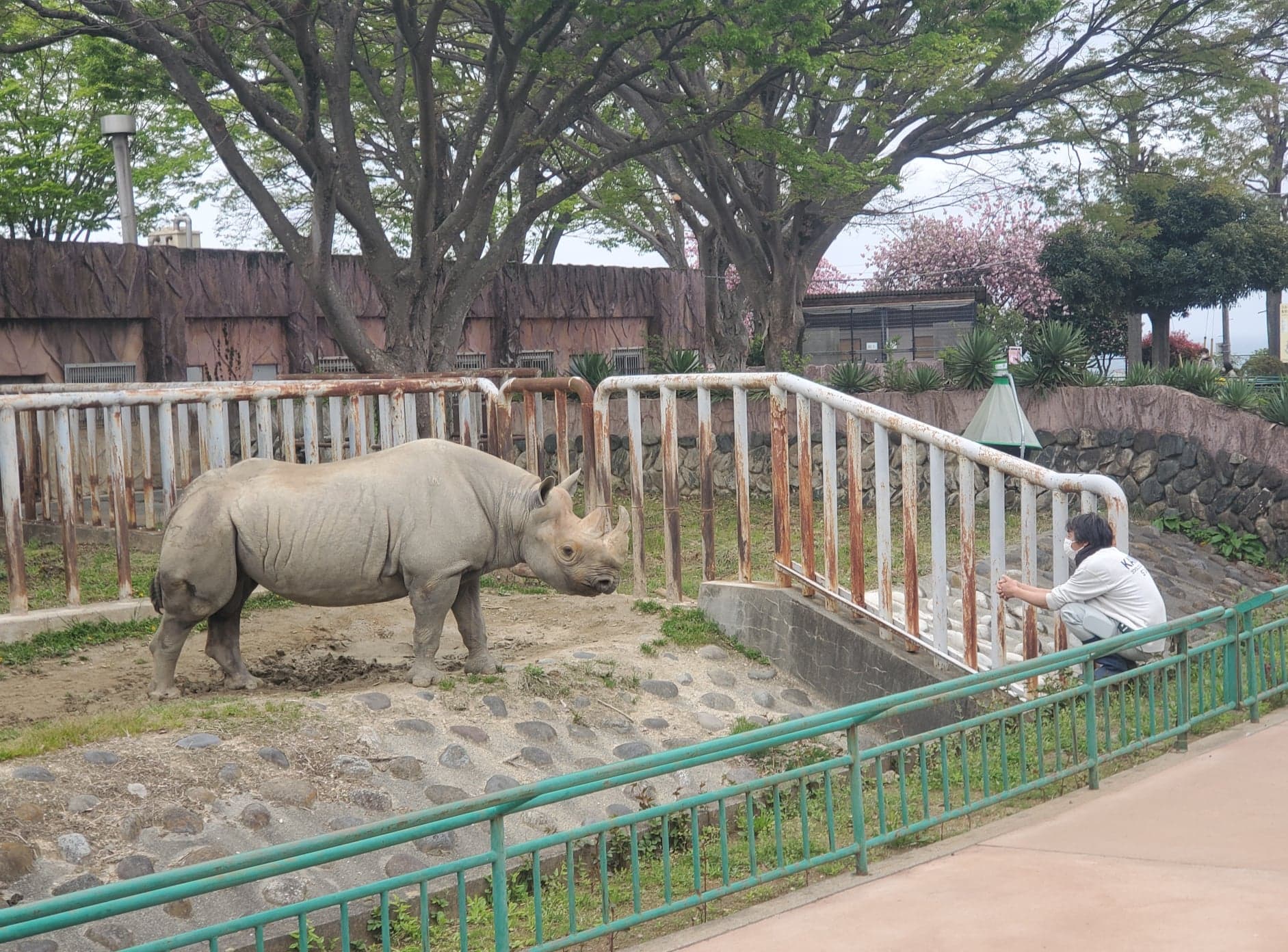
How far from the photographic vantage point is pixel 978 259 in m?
44.0

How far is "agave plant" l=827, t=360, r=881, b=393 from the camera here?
60.6 ft

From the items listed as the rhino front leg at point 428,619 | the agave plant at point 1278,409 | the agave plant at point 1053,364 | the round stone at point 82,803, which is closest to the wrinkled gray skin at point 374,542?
the rhino front leg at point 428,619

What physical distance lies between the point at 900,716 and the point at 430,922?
3600mm

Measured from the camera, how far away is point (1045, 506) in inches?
690

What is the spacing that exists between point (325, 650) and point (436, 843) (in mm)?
2740

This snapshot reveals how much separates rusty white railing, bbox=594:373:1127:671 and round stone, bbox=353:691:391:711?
7.96ft

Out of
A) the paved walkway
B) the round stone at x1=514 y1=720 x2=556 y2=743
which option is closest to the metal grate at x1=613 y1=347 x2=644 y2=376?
the round stone at x1=514 y1=720 x2=556 y2=743

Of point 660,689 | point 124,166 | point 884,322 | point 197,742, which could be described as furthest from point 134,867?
point 884,322

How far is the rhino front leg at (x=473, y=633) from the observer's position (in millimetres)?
8234

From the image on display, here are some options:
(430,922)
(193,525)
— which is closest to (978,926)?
(430,922)

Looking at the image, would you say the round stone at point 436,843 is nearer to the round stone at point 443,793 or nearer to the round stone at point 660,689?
the round stone at point 443,793

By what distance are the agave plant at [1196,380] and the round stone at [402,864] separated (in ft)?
45.9

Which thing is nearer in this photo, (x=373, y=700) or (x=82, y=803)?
(x=82, y=803)

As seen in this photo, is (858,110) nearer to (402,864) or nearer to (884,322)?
(884,322)
